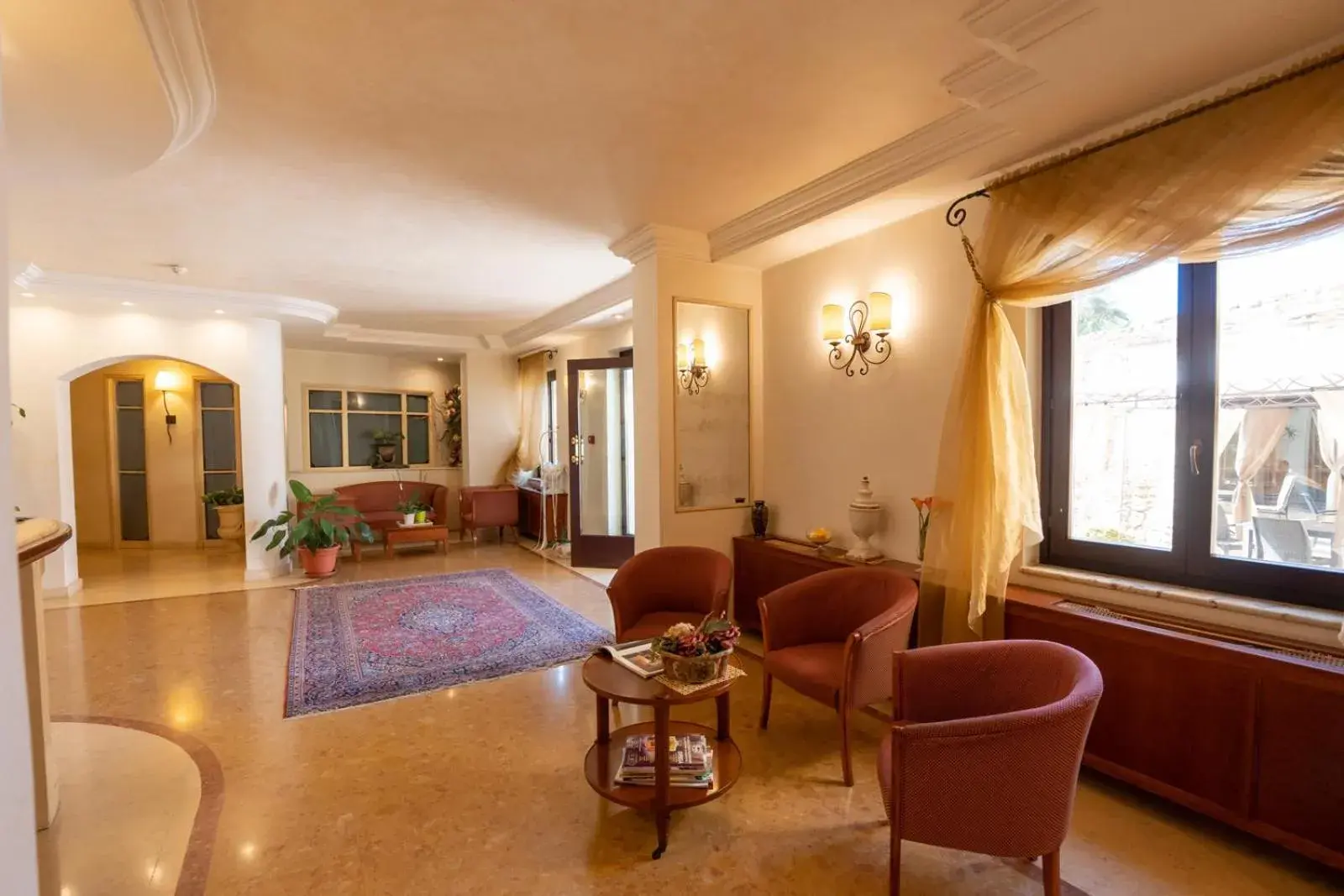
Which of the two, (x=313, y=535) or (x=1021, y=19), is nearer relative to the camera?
(x=1021, y=19)

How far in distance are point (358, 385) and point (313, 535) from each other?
2915mm

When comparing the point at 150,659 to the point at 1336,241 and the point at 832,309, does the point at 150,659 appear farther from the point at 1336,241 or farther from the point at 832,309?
the point at 1336,241

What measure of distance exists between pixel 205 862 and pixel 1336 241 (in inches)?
172

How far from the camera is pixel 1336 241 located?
2.12 m

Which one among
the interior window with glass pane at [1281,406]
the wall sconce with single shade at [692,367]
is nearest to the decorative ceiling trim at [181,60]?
the wall sconce with single shade at [692,367]

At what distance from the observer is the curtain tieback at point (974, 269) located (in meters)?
2.74

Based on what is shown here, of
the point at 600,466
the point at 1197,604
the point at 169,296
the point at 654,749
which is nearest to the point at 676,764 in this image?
the point at 654,749

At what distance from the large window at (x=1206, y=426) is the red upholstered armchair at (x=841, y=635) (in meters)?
0.84

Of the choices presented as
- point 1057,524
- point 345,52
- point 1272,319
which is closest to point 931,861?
point 1057,524

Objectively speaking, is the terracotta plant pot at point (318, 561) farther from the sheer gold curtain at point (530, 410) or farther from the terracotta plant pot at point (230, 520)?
the sheer gold curtain at point (530, 410)

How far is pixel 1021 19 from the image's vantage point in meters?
1.89

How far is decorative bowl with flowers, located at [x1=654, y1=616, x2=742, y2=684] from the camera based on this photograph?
2232 mm

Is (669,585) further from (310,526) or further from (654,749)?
(310,526)

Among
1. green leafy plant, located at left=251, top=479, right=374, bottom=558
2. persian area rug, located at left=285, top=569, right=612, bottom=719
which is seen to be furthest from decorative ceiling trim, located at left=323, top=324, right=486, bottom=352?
persian area rug, located at left=285, top=569, right=612, bottom=719
